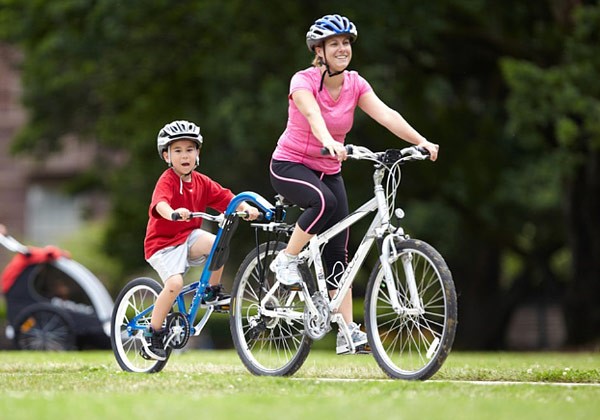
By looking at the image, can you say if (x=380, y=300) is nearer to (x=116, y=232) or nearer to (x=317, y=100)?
(x=317, y=100)

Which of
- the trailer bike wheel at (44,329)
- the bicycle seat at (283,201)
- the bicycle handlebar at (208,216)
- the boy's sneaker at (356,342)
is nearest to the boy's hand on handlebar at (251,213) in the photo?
the bicycle handlebar at (208,216)

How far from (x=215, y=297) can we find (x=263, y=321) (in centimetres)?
39

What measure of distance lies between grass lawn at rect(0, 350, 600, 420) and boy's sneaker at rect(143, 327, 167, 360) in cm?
15

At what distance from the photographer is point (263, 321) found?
24.8 ft

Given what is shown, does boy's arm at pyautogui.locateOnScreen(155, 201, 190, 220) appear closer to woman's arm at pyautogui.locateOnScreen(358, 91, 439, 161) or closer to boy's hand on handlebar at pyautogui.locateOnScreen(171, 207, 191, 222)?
boy's hand on handlebar at pyautogui.locateOnScreen(171, 207, 191, 222)

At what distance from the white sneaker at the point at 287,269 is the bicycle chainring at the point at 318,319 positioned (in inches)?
7.0

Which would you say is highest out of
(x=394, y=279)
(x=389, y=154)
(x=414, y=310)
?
(x=389, y=154)

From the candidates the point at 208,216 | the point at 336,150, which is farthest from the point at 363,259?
the point at 208,216

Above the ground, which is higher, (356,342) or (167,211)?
(167,211)

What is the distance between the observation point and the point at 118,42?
19.0m

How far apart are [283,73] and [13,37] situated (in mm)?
4200

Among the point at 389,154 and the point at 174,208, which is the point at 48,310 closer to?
the point at 174,208

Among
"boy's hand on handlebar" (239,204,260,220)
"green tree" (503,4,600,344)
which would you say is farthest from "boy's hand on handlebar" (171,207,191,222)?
"green tree" (503,4,600,344)

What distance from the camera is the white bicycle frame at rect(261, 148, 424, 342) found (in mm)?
6668
